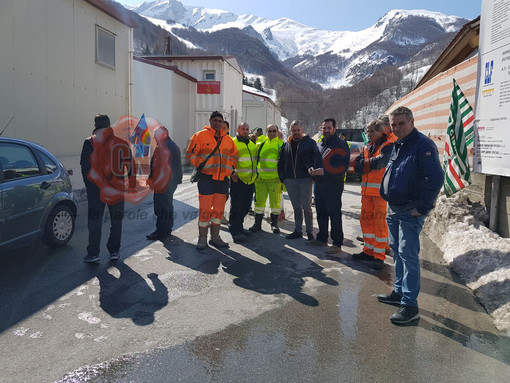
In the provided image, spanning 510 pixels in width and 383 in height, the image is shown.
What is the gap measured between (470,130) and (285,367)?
4.64 m

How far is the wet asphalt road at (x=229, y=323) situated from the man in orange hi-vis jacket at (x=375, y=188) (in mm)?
369

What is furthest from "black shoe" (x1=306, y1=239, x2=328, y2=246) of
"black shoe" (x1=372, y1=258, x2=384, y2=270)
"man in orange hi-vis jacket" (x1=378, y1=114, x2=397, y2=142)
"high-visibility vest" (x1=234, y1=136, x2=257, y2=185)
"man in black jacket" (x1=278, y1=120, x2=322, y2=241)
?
"man in orange hi-vis jacket" (x1=378, y1=114, x2=397, y2=142)

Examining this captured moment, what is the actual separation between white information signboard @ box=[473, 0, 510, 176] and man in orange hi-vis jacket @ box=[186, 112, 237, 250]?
3.58 m

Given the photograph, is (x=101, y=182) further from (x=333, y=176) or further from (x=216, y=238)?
(x=333, y=176)

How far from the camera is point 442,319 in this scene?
3789 millimetres

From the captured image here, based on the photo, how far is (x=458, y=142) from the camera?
580 cm

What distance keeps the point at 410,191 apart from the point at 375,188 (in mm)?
1542

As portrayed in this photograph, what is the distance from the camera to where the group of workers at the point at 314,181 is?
3.77 metres

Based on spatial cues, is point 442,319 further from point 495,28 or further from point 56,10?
point 56,10

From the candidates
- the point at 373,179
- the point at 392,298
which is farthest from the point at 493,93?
the point at 392,298

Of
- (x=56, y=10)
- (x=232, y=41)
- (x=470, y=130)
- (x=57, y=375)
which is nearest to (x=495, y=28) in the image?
(x=470, y=130)

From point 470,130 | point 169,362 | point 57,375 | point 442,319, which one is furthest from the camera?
point 470,130

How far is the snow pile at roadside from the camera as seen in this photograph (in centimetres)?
401

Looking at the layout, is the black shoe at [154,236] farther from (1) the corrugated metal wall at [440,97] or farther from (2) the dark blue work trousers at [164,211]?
(1) the corrugated metal wall at [440,97]
